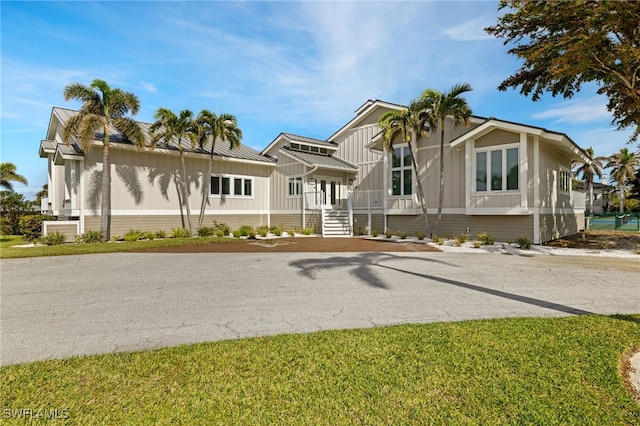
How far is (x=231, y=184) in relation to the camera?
20188 millimetres

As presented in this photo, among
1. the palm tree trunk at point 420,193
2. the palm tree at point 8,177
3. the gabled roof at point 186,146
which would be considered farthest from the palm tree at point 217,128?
the palm tree at point 8,177

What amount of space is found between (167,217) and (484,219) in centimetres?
1570

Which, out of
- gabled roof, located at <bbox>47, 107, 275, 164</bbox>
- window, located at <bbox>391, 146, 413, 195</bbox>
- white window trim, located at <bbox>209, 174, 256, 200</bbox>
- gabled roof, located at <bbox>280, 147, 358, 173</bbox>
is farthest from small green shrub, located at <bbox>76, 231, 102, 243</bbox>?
window, located at <bbox>391, 146, 413, 195</bbox>

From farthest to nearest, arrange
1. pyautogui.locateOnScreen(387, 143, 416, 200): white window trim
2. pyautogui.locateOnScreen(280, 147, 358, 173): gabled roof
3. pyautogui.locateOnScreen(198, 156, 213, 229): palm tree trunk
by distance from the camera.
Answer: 1. pyautogui.locateOnScreen(280, 147, 358, 173): gabled roof
2. pyautogui.locateOnScreen(198, 156, 213, 229): palm tree trunk
3. pyautogui.locateOnScreen(387, 143, 416, 200): white window trim

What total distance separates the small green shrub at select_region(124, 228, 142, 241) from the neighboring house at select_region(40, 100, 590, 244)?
1.49 feet

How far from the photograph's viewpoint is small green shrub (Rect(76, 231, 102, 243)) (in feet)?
46.3

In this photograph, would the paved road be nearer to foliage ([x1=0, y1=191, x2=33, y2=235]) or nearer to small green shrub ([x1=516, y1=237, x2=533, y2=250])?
small green shrub ([x1=516, y1=237, x2=533, y2=250])

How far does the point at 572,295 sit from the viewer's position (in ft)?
19.6

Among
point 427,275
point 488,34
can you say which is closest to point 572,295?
point 427,275

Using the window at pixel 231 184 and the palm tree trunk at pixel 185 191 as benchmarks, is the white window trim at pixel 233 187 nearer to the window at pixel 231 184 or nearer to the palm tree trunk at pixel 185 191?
the window at pixel 231 184

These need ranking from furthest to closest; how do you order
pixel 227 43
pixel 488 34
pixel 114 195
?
Result: pixel 114 195
pixel 227 43
pixel 488 34

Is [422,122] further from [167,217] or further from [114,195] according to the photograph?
[114,195]

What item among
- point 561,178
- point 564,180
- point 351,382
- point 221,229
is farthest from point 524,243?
point 221,229

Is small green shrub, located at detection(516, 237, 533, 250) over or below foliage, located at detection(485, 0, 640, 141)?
below
